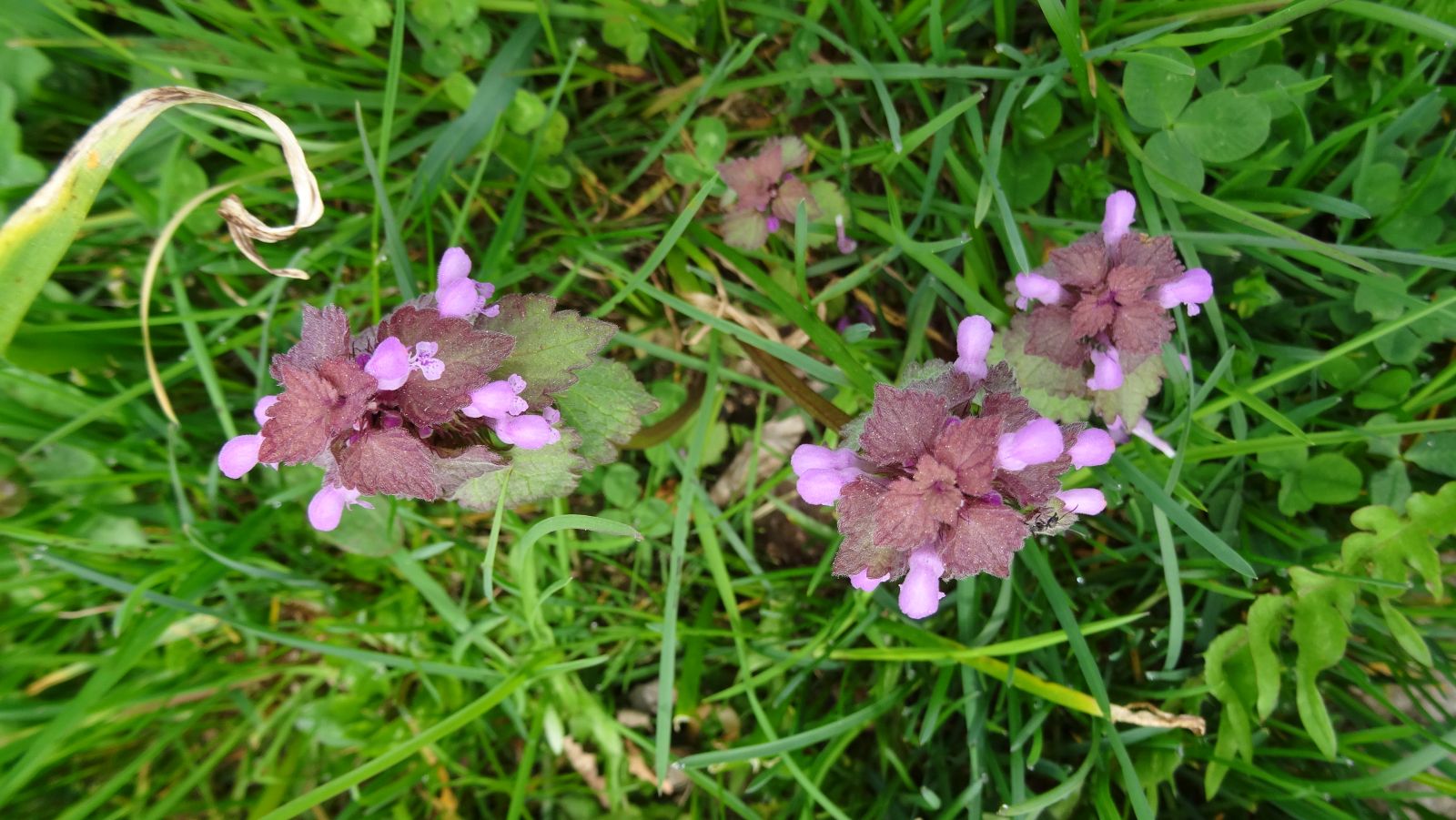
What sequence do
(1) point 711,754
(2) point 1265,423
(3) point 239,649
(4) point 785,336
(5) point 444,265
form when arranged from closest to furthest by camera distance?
(5) point 444,265 → (1) point 711,754 → (2) point 1265,423 → (4) point 785,336 → (3) point 239,649

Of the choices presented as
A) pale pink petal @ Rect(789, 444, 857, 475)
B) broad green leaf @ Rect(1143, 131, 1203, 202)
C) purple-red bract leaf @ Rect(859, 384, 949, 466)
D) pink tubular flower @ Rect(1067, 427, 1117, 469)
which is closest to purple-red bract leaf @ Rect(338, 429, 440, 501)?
pale pink petal @ Rect(789, 444, 857, 475)

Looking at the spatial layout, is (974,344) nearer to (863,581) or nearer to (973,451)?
(973,451)

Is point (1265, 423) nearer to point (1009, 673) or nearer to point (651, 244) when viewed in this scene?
point (1009, 673)

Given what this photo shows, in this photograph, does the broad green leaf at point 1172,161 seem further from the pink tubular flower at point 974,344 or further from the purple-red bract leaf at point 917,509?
the purple-red bract leaf at point 917,509

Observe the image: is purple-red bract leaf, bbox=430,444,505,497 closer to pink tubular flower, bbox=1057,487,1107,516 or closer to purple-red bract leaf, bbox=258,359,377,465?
purple-red bract leaf, bbox=258,359,377,465

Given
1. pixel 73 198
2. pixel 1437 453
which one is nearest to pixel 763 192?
pixel 73 198

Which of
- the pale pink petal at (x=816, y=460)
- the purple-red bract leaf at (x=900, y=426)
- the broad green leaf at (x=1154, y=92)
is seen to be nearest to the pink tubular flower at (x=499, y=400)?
the pale pink petal at (x=816, y=460)

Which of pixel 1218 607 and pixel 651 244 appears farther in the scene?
pixel 651 244

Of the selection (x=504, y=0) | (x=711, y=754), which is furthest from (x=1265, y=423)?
(x=504, y=0)
